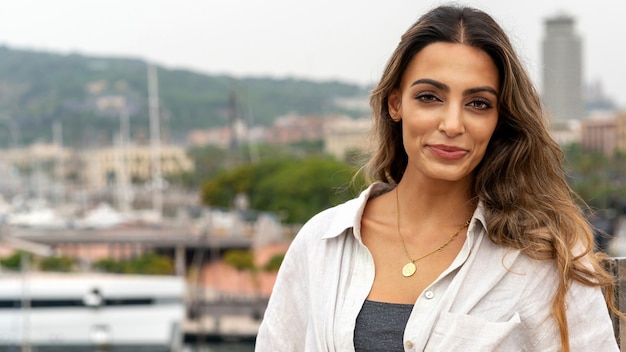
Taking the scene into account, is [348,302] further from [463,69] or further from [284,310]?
[463,69]

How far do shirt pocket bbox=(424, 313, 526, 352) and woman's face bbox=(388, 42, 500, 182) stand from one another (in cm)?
26

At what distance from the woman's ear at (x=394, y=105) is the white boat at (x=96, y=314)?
29.5m

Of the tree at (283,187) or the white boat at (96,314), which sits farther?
the tree at (283,187)

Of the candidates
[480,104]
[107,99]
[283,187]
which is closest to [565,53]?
[107,99]

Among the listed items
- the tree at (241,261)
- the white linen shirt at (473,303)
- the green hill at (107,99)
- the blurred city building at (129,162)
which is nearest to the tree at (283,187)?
the tree at (241,261)

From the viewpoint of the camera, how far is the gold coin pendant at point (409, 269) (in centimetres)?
192

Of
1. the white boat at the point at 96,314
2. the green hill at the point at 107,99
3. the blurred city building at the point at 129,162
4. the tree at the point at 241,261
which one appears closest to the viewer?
the white boat at the point at 96,314

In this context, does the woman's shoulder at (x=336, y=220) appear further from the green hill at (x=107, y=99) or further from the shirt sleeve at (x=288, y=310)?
the green hill at (x=107, y=99)

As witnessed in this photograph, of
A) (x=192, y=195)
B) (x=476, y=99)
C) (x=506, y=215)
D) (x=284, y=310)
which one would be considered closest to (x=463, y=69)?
(x=476, y=99)

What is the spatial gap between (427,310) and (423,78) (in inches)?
15.2

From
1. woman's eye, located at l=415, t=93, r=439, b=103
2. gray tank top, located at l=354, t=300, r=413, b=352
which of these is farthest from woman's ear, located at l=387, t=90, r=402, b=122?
gray tank top, located at l=354, t=300, r=413, b=352

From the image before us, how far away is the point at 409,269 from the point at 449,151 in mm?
207

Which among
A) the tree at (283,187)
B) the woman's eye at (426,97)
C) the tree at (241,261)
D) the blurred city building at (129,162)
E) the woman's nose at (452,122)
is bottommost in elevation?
the blurred city building at (129,162)

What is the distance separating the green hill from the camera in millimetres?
102188
